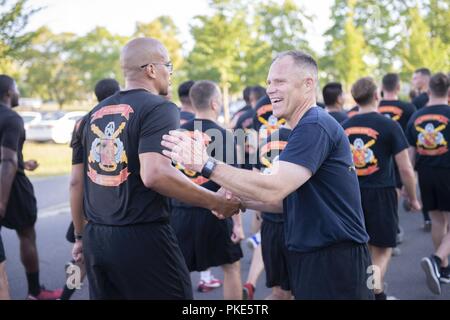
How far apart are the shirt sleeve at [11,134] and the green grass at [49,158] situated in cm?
1123

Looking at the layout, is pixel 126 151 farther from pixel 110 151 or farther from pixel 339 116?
pixel 339 116

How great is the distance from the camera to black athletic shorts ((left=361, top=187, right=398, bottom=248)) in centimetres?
532

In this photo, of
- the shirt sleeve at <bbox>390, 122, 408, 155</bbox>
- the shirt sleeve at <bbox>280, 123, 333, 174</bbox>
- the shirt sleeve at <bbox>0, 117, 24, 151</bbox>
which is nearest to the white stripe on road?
the shirt sleeve at <bbox>0, 117, 24, 151</bbox>

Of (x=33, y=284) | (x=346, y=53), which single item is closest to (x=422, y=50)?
(x=346, y=53)

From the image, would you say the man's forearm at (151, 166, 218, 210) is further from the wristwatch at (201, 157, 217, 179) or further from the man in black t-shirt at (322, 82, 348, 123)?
the man in black t-shirt at (322, 82, 348, 123)

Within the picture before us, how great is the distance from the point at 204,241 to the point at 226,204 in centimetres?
171

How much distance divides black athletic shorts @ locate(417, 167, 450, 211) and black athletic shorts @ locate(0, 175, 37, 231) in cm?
481

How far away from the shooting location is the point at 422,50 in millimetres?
27797

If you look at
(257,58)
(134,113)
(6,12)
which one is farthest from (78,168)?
(257,58)

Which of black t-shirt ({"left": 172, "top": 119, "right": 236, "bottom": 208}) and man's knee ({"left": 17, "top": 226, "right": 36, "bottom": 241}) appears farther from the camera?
man's knee ({"left": 17, "top": 226, "right": 36, "bottom": 241})

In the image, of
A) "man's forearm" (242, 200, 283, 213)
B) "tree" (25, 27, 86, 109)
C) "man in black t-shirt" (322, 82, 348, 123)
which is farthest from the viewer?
"tree" (25, 27, 86, 109)

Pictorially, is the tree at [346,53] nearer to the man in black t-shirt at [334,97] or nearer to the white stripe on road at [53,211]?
the white stripe on road at [53,211]

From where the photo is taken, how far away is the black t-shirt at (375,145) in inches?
203

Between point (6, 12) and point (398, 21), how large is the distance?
29.5m
